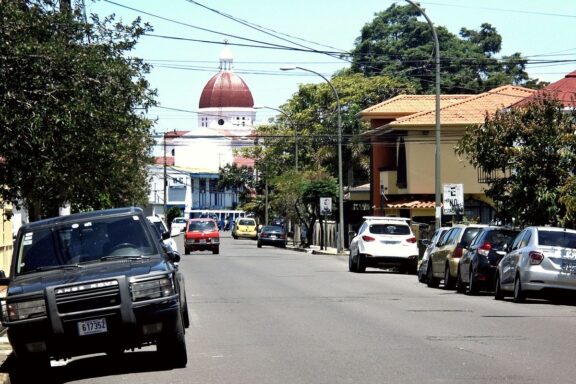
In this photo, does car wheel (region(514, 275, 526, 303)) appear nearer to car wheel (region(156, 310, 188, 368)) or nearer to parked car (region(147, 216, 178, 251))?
parked car (region(147, 216, 178, 251))

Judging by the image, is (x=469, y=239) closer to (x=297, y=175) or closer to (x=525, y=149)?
(x=525, y=149)

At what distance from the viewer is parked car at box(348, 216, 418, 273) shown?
38062mm

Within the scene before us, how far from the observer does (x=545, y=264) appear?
23906 mm

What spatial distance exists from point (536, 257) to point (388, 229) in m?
14.7

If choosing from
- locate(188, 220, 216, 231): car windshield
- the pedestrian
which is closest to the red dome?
the pedestrian

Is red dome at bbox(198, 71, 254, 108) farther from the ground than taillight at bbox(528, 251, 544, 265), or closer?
farther from the ground

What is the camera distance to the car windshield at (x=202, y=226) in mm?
62825

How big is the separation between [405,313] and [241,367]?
7.93 metres

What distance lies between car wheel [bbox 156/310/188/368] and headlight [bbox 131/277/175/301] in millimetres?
332

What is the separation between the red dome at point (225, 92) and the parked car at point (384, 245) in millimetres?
134222

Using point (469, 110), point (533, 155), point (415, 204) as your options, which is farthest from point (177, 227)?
point (533, 155)

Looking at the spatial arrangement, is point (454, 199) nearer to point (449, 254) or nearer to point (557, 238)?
point (449, 254)

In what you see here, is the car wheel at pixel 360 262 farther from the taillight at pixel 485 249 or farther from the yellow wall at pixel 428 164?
the yellow wall at pixel 428 164

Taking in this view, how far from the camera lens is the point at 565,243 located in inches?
951
